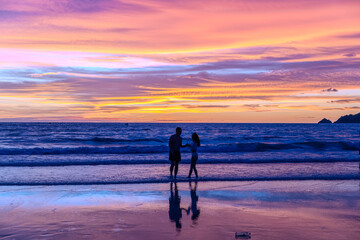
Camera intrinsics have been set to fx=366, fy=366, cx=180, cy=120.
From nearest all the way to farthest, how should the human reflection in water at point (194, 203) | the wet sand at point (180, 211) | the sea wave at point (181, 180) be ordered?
the wet sand at point (180, 211)
the human reflection in water at point (194, 203)
the sea wave at point (181, 180)

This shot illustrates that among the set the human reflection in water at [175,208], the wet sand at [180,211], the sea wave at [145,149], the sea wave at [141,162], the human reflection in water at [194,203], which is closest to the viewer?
the wet sand at [180,211]

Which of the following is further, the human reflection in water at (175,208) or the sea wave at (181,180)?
the sea wave at (181,180)

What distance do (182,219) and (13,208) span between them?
4.41 meters

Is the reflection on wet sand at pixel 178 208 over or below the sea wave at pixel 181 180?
over

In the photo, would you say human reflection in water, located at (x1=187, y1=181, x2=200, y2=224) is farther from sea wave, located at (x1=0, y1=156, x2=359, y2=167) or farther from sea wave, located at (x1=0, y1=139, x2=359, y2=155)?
sea wave, located at (x1=0, y1=139, x2=359, y2=155)

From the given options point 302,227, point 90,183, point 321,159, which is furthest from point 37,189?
point 321,159

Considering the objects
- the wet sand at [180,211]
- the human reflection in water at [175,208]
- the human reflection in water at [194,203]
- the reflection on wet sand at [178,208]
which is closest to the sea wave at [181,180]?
the wet sand at [180,211]

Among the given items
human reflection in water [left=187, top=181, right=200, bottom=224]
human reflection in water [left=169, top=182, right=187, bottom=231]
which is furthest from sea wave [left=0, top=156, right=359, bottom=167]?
human reflection in water [left=169, top=182, right=187, bottom=231]

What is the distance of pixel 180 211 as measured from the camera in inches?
350

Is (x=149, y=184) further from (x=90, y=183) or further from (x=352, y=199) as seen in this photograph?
(x=352, y=199)

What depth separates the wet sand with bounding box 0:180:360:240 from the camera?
279 inches

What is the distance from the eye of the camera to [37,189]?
12164mm

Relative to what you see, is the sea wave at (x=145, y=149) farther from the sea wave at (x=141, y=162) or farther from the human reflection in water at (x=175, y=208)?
the human reflection in water at (x=175, y=208)

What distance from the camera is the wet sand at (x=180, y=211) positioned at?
279 inches
